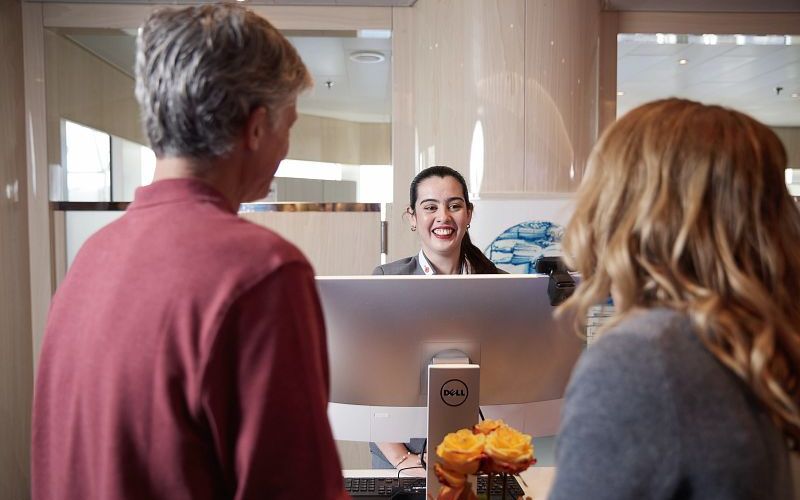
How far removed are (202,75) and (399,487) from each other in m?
1.09

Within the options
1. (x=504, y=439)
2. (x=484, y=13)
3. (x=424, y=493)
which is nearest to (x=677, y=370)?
(x=504, y=439)

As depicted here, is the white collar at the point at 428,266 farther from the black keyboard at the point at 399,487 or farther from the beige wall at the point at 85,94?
the beige wall at the point at 85,94

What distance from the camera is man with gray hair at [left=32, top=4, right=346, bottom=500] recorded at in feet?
2.41

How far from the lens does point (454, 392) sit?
132 cm

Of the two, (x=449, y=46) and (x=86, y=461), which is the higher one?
(x=449, y=46)

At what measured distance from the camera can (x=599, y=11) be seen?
3.45 m

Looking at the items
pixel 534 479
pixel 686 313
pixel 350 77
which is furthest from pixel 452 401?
pixel 350 77

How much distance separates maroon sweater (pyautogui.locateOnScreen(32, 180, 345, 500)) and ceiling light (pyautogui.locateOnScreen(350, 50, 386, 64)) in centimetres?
300

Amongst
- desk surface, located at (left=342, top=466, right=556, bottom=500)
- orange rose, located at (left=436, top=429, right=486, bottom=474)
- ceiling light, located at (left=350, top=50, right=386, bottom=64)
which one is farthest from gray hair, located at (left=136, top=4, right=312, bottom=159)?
ceiling light, located at (left=350, top=50, right=386, bottom=64)

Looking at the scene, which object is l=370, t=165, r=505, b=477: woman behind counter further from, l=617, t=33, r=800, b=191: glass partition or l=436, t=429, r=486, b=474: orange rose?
l=436, t=429, r=486, b=474: orange rose

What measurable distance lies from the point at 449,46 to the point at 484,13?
24 centimetres

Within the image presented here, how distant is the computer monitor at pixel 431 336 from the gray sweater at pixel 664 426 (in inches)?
25.0

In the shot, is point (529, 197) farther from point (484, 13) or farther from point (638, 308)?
point (638, 308)

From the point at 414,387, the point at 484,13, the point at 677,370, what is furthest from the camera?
the point at 484,13
